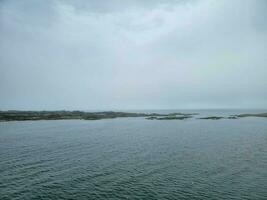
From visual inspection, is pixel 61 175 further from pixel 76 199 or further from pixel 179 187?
pixel 179 187

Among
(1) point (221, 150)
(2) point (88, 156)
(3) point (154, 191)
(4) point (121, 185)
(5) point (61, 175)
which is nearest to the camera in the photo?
(3) point (154, 191)

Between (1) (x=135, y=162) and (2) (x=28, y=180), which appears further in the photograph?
(1) (x=135, y=162)

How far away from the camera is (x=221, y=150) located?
1703 inches

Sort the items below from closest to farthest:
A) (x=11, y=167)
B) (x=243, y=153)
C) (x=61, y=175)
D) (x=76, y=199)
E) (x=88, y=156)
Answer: (x=76, y=199), (x=61, y=175), (x=11, y=167), (x=88, y=156), (x=243, y=153)

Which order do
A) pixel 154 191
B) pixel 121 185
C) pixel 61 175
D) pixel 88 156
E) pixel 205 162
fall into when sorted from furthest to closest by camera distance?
pixel 88 156
pixel 205 162
pixel 61 175
pixel 121 185
pixel 154 191

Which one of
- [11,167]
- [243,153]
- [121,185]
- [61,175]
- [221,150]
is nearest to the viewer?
[121,185]

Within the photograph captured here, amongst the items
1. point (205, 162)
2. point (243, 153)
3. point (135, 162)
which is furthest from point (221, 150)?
point (135, 162)

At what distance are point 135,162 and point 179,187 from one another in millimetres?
11190

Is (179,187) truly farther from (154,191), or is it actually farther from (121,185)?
(121,185)

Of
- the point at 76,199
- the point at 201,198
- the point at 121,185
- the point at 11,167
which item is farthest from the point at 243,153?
the point at 11,167

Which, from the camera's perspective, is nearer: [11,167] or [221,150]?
[11,167]

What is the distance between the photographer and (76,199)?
21.0 m

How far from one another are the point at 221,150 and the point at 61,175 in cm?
3092

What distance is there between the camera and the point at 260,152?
41031 millimetres
